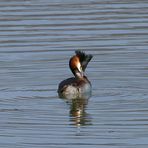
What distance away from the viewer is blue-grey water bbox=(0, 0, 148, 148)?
1427 centimetres

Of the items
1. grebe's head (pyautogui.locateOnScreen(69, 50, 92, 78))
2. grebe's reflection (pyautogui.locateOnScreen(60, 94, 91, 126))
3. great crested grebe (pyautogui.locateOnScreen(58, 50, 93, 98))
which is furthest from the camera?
grebe's head (pyautogui.locateOnScreen(69, 50, 92, 78))

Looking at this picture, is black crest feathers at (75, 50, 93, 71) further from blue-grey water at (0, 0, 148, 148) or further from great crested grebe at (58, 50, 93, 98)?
blue-grey water at (0, 0, 148, 148)

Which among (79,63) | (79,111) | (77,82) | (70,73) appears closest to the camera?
(79,111)

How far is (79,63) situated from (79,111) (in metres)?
1.92

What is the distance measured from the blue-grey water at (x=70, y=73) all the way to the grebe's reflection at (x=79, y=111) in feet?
0.07

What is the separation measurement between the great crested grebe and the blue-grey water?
0.17 meters

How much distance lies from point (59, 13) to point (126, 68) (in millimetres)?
6015

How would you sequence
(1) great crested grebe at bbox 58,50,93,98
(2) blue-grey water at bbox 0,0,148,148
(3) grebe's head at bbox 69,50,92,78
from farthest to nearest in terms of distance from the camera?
(3) grebe's head at bbox 69,50,92,78
(1) great crested grebe at bbox 58,50,93,98
(2) blue-grey water at bbox 0,0,148,148

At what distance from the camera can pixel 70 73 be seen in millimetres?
19109

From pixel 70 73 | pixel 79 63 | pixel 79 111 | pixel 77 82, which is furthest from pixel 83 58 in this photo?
pixel 79 111

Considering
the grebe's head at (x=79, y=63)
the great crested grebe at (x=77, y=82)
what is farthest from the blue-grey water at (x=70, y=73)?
the grebe's head at (x=79, y=63)

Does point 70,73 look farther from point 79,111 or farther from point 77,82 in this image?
point 79,111

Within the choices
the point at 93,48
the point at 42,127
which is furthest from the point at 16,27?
the point at 42,127

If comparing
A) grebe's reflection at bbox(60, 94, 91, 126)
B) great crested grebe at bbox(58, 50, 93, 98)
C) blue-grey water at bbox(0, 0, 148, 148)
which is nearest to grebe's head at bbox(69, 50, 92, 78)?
great crested grebe at bbox(58, 50, 93, 98)
